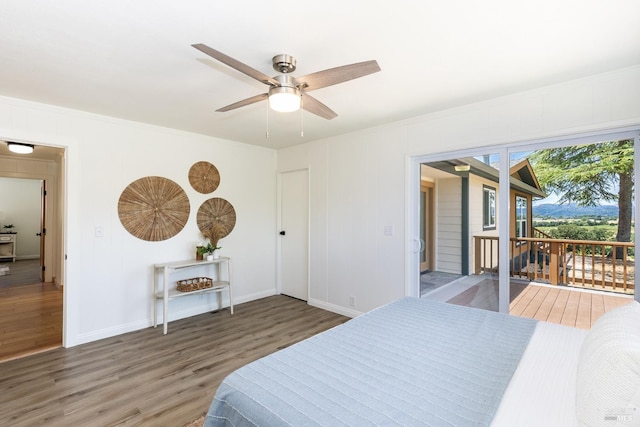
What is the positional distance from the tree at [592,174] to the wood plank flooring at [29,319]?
505 cm

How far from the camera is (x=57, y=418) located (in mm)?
2072

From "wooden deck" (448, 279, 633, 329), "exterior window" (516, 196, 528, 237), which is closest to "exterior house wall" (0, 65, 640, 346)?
"exterior window" (516, 196, 528, 237)

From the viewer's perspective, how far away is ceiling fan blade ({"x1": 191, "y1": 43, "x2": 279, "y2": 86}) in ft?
4.81

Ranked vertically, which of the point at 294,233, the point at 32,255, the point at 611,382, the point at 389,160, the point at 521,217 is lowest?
the point at 32,255

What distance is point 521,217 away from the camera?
9.43ft

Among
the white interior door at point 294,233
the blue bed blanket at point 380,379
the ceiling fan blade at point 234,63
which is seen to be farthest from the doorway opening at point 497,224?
the ceiling fan blade at point 234,63

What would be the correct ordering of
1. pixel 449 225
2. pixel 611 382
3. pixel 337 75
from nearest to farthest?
1. pixel 611 382
2. pixel 337 75
3. pixel 449 225

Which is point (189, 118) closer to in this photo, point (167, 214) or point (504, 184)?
point (167, 214)

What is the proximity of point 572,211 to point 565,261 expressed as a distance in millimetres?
439

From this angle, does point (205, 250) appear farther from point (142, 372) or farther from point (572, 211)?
point (572, 211)

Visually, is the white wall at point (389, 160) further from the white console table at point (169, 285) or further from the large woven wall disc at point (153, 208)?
the large woven wall disc at point (153, 208)

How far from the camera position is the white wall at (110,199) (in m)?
3.15

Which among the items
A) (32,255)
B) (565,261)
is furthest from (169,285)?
(32,255)

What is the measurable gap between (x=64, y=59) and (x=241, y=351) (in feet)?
9.07
